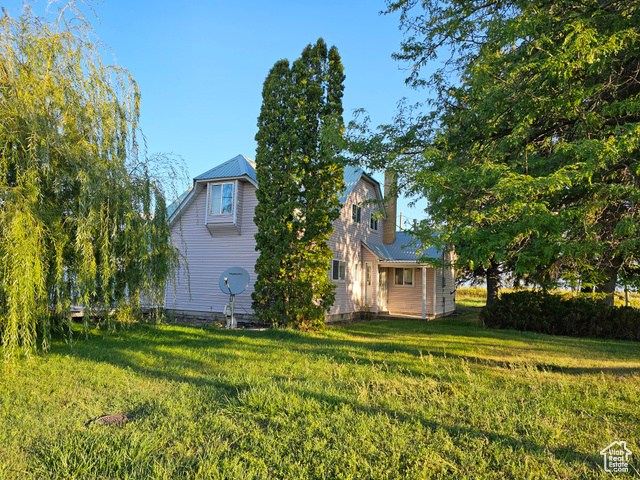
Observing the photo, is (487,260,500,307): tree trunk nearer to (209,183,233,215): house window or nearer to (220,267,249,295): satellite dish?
(220,267,249,295): satellite dish

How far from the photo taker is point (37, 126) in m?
6.82

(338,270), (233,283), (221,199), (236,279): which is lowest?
(233,283)

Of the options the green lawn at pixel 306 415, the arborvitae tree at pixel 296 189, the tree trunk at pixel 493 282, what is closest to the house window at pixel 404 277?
the tree trunk at pixel 493 282

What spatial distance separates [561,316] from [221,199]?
1360cm

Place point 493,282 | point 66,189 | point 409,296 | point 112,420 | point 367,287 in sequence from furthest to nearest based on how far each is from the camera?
point 409,296 → point 367,287 → point 493,282 → point 66,189 → point 112,420

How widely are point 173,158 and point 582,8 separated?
28.1ft

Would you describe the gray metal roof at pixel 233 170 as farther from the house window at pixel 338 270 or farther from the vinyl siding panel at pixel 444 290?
the vinyl siding panel at pixel 444 290

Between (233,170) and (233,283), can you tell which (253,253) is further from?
(233,170)

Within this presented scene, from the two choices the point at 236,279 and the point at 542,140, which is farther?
the point at 236,279

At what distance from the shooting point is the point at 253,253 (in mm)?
15633

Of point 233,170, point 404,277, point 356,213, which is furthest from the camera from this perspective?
point 404,277

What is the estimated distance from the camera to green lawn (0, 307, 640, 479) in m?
3.50

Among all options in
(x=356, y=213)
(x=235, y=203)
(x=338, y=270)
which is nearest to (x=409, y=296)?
(x=356, y=213)

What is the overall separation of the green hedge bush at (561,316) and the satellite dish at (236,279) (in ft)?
32.7
